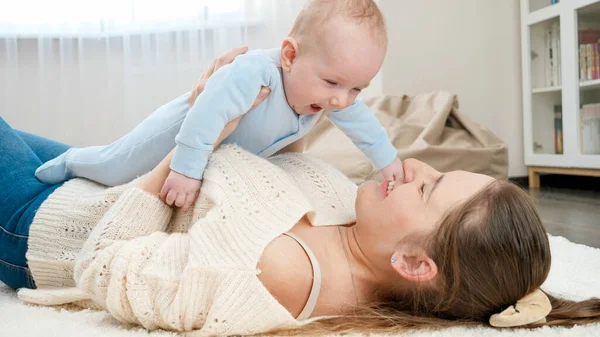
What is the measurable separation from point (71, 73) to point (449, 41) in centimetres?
232

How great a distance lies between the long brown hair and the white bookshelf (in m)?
2.37

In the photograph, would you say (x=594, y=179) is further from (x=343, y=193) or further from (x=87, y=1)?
(x=87, y=1)

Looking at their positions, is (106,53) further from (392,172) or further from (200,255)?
(200,255)

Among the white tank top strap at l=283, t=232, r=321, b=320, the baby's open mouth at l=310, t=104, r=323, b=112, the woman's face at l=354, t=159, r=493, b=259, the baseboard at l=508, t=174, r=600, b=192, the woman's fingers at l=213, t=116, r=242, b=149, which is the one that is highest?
the baby's open mouth at l=310, t=104, r=323, b=112

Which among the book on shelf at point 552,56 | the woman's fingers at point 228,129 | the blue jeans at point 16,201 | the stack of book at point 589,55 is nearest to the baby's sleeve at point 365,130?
the woman's fingers at point 228,129

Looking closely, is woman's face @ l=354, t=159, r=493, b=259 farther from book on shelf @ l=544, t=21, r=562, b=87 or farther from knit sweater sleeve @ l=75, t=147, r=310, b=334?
book on shelf @ l=544, t=21, r=562, b=87

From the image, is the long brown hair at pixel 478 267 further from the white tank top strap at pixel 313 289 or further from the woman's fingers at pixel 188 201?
the woman's fingers at pixel 188 201

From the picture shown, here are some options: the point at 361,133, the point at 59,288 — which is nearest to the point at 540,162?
the point at 361,133

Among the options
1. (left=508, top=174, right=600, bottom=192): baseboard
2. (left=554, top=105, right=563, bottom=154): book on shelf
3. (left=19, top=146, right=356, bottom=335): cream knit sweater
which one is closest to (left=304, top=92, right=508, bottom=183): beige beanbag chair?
(left=508, top=174, right=600, bottom=192): baseboard

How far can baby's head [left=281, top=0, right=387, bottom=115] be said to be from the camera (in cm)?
108

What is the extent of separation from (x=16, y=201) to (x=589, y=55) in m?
2.95

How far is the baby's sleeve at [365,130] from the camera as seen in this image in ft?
4.36

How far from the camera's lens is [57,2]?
3111 mm

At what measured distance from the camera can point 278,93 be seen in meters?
1.17
